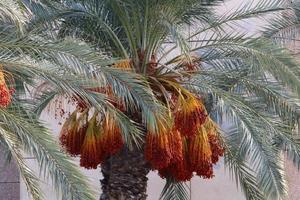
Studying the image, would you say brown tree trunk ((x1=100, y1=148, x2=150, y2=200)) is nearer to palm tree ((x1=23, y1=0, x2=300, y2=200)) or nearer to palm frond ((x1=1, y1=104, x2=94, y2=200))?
palm tree ((x1=23, y1=0, x2=300, y2=200))

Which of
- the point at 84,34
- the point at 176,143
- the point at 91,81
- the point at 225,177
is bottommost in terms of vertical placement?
the point at 225,177

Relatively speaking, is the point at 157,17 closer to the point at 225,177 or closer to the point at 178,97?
the point at 178,97

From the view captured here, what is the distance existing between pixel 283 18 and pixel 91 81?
445 cm

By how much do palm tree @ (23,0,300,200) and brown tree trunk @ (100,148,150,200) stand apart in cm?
1

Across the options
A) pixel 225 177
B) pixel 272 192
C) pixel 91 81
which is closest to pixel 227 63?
pixel 272 192

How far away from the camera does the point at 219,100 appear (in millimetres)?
9969

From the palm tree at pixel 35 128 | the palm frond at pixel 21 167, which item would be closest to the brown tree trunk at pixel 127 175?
the palm tree at pixel 35 128

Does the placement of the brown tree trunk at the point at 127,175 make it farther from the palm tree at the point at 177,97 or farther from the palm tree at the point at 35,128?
the palm tree at the point at 35,128

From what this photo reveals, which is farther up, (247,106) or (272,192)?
(247,106)

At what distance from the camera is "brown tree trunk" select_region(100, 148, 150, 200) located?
1090 centimetres

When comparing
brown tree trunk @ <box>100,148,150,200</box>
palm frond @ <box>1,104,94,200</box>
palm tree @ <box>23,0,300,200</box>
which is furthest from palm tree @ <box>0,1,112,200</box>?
brown tree trunk @ <box>100,148,150,200</box>

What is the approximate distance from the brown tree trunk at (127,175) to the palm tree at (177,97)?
14 mm

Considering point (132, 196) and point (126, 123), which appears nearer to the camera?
point (126, 123)

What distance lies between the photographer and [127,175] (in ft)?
35.9
